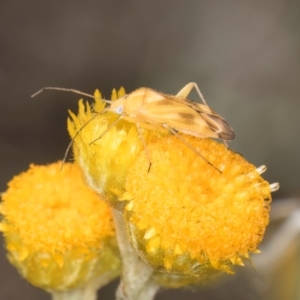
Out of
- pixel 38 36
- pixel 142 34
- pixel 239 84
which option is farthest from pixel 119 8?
pixel 239 84

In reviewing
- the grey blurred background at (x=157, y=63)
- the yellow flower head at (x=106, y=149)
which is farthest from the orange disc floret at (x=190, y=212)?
the grey blurred background at (x=157, y=63)

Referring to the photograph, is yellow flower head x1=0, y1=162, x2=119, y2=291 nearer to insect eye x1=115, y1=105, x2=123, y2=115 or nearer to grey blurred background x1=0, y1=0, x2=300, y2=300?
insect eye x1=115, y1=105, x2=123, y2=115

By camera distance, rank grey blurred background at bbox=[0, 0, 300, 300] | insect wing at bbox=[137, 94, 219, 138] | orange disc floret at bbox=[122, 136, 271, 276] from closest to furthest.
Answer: orange disc floret at bbox=[122, 136, 271, 276]
insect wing at bbox=[137, 94, 219, 138]
grey blurred background at bbox=[0, 0, 300, 300]

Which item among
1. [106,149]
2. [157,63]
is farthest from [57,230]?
[157,63]

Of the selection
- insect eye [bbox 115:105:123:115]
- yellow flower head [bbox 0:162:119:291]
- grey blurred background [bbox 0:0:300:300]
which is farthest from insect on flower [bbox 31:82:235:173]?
grey blurred background [bbox 0:0:300:300]

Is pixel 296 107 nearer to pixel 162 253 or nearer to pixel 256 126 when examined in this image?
pixel 256 126

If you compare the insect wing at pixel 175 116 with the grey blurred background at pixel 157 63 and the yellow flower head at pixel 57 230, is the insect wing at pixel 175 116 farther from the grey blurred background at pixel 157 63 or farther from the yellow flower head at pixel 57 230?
the grey blurred background at pixel 157 63
